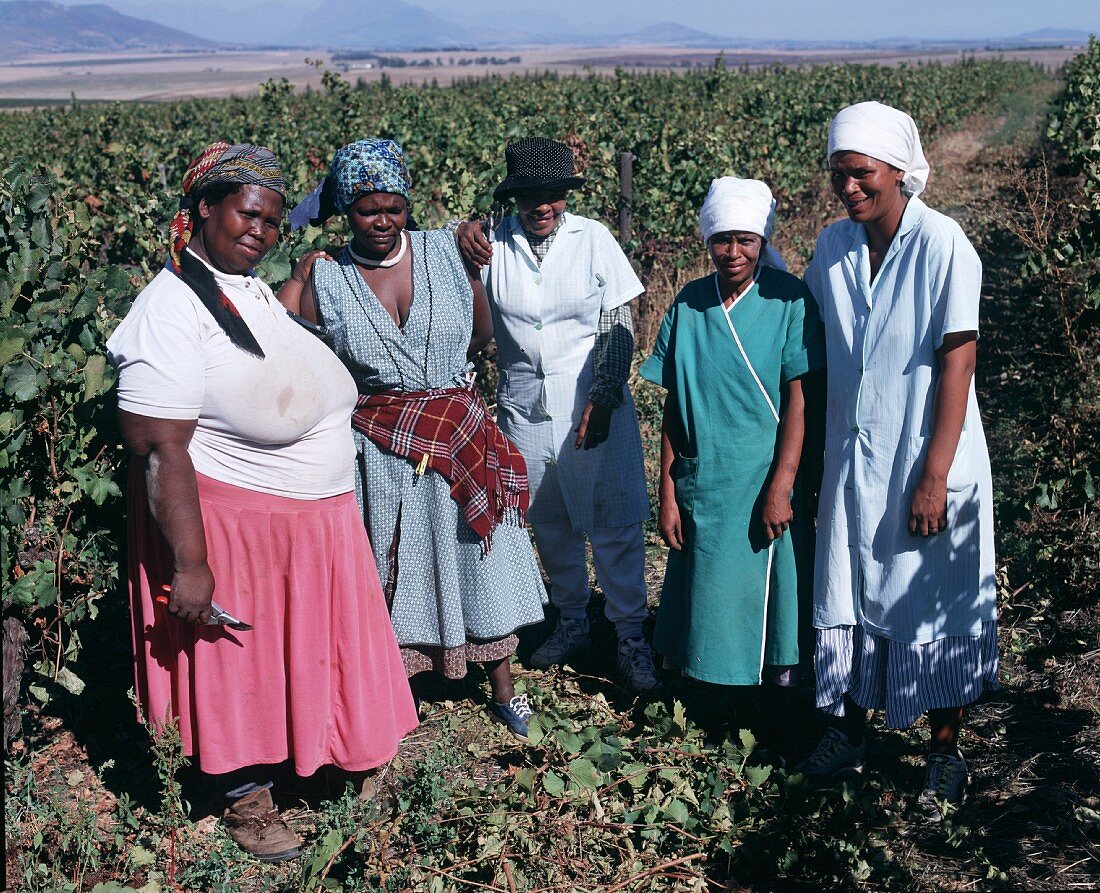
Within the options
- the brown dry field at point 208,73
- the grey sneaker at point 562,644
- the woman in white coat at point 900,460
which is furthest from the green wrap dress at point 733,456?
the brown dry field at point 208,73

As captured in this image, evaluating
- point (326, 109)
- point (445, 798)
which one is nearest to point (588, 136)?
point (445, 798)

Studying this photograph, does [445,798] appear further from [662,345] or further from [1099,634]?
[1099,634]

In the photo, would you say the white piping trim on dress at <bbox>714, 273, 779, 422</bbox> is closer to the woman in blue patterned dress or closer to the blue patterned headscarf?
the woman in blue patterned dress

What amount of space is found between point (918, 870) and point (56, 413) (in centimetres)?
265

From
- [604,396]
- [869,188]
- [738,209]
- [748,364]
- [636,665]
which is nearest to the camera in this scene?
[869,188]

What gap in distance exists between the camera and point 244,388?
8.56ft

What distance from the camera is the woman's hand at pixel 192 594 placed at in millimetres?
2635

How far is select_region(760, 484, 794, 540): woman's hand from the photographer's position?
10.00 ft

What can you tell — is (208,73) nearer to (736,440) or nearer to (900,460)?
(736,440)

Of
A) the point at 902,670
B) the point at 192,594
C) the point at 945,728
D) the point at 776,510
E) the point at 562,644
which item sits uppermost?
the point at 776,510

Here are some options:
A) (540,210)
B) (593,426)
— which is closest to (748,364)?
(593,426)

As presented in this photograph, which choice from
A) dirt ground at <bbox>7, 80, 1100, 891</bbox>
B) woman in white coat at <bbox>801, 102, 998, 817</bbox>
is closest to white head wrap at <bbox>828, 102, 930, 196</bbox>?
woman in white coat at <bbox>801, 102, 998, 817</bbox>

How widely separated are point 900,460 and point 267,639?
1.75 meters

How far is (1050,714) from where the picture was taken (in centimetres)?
355
